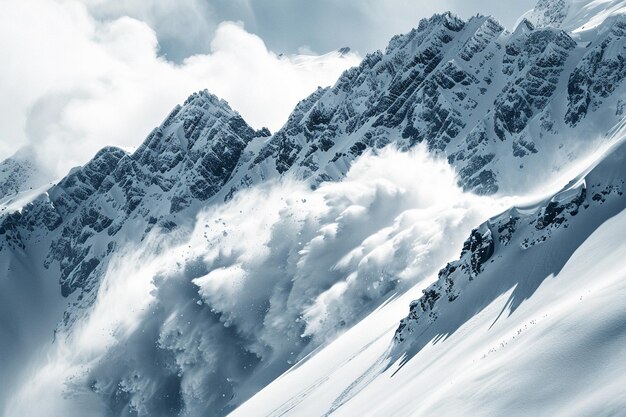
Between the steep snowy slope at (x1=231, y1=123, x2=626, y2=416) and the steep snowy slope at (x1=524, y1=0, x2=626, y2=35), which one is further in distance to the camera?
the steep snowy slope at (x1=524, y1=0, x2=626, y2=35)

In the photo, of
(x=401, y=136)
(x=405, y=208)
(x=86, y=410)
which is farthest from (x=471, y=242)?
(x=86, y=410)

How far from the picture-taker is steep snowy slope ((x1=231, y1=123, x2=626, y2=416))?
2289 cm

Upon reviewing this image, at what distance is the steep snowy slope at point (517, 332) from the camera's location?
22.9 meters

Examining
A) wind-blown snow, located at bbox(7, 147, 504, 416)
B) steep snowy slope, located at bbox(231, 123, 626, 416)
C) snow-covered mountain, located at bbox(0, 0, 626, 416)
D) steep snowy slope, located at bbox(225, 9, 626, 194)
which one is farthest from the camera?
steep snowy slope, located at bbox(225, 9, 626, 194)

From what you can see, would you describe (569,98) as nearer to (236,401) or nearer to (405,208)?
(405,208)

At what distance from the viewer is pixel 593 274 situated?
33.5 m

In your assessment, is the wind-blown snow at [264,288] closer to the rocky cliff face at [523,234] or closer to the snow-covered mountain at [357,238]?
the snow-covered mountain at [357,238]

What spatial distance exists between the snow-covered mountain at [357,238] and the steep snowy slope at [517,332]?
10.2 inches

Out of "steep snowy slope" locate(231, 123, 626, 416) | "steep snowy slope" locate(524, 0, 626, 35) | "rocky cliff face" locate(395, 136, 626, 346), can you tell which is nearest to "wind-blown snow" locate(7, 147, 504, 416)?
"steep snowy slope" locate(231, 123, 626, 416)

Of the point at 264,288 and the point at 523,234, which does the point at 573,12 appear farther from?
the point at 523,234

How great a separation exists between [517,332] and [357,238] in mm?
88606

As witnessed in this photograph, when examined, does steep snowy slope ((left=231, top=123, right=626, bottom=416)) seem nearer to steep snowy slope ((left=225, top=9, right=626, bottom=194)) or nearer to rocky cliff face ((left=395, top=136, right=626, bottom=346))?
rocky cliff face ((left=395, top=136, right=626, bottom=346))

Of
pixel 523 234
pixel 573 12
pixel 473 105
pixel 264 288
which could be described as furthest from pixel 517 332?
pixel 573 12

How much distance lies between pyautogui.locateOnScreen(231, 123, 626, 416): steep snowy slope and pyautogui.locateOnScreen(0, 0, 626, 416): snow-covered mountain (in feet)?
0.85
